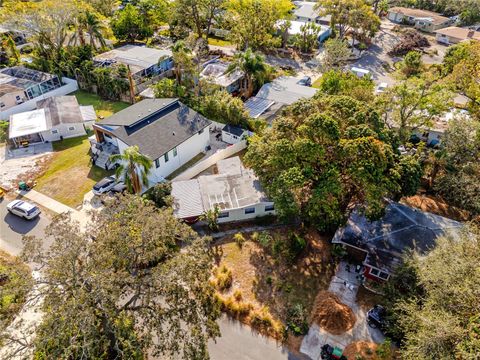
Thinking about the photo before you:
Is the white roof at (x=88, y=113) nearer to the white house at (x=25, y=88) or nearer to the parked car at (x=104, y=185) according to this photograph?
the white house at (x=25, y=88)

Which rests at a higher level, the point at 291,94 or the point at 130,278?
the point at 130,278

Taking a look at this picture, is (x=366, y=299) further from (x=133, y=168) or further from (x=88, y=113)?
(x=88, y=113)


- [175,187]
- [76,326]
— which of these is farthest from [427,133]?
[76,326]

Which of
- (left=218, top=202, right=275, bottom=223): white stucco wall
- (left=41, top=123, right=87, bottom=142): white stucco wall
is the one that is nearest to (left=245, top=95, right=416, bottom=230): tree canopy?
(left=218, top=202, right=275, bottom=223): white stucco wall

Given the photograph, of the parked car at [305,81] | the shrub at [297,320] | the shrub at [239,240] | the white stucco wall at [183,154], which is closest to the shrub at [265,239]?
the shrub at [239,240]

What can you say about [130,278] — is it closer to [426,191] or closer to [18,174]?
[18,174]

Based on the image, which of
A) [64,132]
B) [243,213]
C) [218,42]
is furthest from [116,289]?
[218,42]

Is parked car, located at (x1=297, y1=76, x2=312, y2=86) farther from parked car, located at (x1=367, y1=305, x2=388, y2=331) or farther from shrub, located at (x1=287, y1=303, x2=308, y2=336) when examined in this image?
shrub, located at (x1=287, y1=303, x2=308, y2=336)
